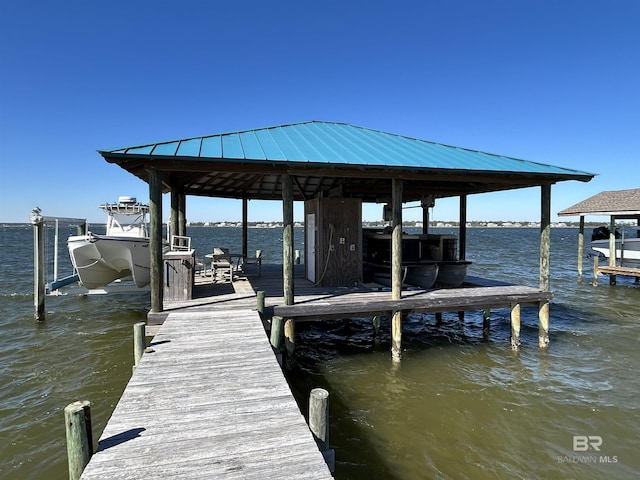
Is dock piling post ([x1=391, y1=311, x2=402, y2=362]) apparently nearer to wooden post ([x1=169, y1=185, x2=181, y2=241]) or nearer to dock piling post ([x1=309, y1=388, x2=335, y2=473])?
dock piling post ([x1=309, y1=388, x2=335, y2=473])

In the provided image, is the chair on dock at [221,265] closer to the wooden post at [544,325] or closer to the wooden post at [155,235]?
the wooden post at [155,235]

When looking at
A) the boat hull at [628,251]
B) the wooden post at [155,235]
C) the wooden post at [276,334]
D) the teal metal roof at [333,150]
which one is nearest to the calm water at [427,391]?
the wooden post at [276,334]

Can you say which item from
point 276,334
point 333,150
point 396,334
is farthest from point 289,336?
point 333,150

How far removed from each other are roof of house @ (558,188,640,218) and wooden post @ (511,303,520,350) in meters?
14.4

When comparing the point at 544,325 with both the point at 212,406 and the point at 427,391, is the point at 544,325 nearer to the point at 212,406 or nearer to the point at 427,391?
the point at 427,391

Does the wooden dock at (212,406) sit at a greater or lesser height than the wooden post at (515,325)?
greater

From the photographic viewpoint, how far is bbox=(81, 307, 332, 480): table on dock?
3.30 m

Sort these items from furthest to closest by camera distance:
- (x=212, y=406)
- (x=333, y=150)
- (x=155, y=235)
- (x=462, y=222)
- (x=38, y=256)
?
1. (x=462, y=222)
2. (x=38, y=256)
3. (x=333, y=150)
4. (x=155, y=235)
5. (x=212, y=406)

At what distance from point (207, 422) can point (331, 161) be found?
5.98 meters

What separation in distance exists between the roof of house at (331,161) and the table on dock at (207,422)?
12.2 ft

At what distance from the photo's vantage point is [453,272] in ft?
41.0

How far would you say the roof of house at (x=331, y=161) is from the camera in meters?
8.13

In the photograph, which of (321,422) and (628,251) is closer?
(321,422)

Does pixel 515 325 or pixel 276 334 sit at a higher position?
pixel 276 334
